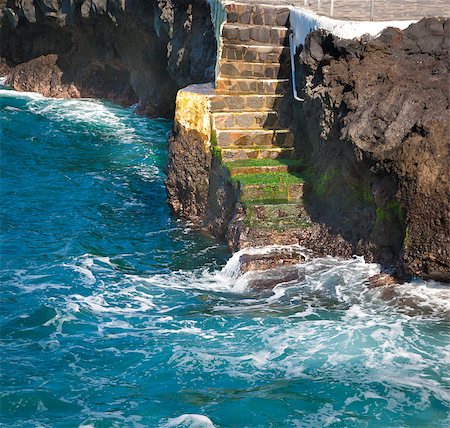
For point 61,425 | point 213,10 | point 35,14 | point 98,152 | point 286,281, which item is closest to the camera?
point 61,425

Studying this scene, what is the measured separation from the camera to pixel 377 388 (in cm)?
788

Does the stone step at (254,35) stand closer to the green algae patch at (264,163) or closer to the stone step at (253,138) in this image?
the stone step at (253,138)

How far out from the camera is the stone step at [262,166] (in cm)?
1170

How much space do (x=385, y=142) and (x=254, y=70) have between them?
3.68 m

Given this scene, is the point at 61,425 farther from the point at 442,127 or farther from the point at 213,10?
the point at 213,10

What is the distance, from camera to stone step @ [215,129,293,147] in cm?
1223

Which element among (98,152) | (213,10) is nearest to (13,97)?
(98,152)

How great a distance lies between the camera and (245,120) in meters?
12.4

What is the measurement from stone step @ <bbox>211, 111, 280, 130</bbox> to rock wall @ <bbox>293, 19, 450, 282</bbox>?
1.05 meters

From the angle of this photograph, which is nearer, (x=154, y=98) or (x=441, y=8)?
(x=441, y=8)

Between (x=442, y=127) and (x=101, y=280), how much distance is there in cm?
450

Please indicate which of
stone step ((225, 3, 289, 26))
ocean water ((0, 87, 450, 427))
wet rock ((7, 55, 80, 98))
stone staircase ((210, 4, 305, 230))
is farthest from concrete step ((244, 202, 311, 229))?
wet rock ((7, 55, 80, 98))

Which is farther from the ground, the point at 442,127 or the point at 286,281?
the point at 442,127

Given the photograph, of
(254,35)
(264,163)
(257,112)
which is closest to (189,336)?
(264,163)
